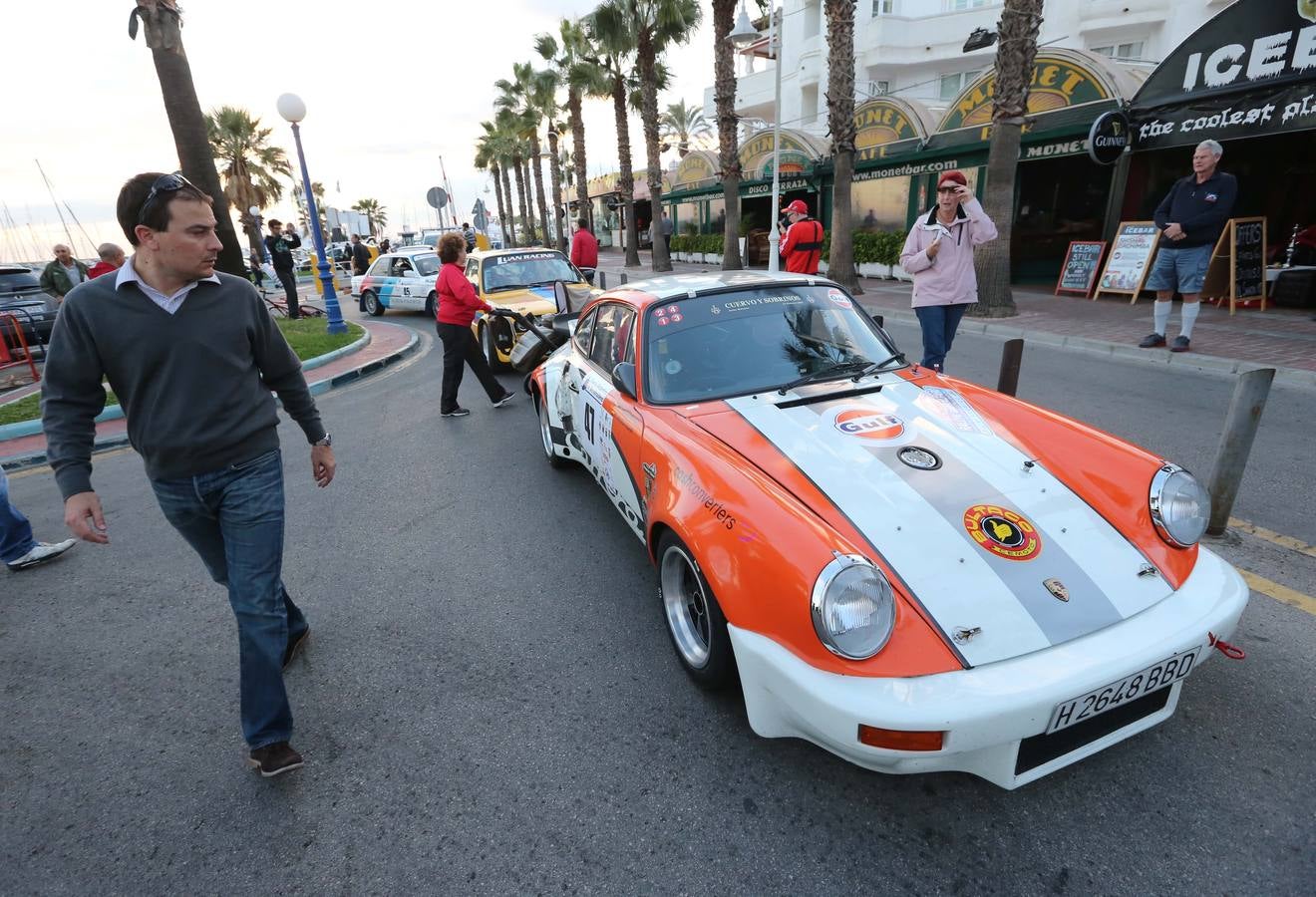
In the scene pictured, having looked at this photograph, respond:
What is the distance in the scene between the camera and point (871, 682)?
1753 millimetres

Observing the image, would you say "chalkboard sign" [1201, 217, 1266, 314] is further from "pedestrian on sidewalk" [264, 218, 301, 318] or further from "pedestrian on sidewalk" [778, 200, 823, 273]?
"pedestrian on sidewalk" [264, 218, 301, 318]

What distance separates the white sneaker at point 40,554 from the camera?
3.85 m

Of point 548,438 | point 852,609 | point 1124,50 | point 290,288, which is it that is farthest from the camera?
point 1124,50

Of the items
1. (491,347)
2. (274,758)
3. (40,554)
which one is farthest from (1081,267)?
(40,554)

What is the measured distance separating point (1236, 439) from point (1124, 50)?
2569 cm

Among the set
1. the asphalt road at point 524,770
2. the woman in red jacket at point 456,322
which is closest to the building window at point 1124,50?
the woman in red jacket at point 456,322

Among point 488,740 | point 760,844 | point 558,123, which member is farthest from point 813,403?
point 558,123

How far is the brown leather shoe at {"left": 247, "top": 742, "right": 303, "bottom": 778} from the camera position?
222 centimetres

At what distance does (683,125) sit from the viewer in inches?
2515

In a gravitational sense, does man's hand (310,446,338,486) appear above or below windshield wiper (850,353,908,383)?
below

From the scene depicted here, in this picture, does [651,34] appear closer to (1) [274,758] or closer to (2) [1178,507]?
(2) [1178,507]

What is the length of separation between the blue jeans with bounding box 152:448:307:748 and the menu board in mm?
12638

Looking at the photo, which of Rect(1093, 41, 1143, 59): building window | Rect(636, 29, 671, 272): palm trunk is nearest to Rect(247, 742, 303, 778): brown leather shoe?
Rect(636, 29, 671, 272): palm trunk

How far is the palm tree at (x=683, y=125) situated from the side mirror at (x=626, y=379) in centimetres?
6576
